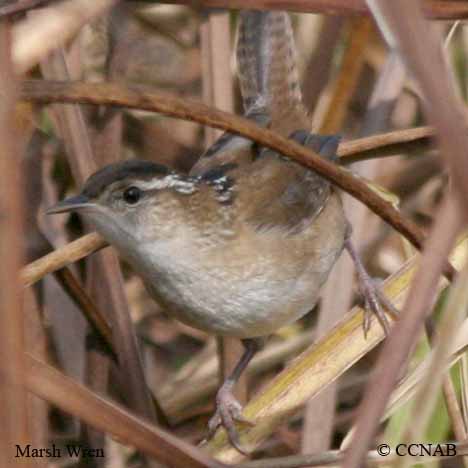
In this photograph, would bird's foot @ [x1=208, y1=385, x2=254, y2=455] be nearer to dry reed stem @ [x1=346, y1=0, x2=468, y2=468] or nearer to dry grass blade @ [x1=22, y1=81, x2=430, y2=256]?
dry grass blade @ [x1=22, y1=81, x2=430, y2=256]

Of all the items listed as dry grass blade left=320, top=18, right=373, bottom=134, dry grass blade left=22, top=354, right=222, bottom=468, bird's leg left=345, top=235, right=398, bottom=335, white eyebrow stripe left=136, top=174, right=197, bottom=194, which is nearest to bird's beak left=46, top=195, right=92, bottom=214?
white eyebrow stripe left=136, top=174, right=197, bottom=194

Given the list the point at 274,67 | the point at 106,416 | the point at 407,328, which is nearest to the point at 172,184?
the point at 274,67

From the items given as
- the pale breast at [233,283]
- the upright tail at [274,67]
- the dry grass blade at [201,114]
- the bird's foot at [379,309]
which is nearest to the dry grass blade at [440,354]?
the dry grass blade at [201,114]

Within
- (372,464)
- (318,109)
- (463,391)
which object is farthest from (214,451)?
(318,109)

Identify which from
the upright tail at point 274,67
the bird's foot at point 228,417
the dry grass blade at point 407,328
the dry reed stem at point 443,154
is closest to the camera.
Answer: the dry reed stem at point 443,154

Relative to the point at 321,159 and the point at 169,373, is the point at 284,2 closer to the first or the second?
the point at 321,159

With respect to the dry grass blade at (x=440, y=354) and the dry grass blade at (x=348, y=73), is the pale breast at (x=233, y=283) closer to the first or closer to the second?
the dry grass blade at (x=348, y=73)
